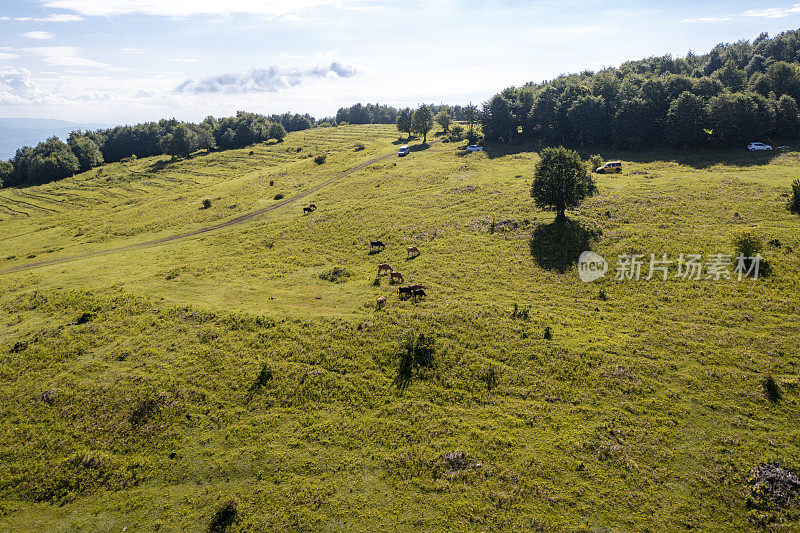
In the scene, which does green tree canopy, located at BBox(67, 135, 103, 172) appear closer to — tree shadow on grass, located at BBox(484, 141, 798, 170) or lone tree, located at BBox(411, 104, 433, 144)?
lone tree, located at BBox(411, 104, 433, 144)

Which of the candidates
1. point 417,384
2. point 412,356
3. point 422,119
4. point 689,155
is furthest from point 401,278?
point 422,119

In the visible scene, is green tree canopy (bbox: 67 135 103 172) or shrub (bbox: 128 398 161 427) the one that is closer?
shrub (bbox: 128 398 161 427)

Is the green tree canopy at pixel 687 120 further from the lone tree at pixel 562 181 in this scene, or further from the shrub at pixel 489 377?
the shrub at pixel 489 377

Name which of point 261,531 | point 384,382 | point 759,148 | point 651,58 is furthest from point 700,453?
point 651,58

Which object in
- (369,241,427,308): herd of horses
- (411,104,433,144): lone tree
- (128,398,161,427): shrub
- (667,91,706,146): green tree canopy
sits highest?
(411,104,433,144): lone tree

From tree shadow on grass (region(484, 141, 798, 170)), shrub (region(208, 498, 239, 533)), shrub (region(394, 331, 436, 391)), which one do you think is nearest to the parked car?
tree shadow on grass (region(484, 141, 798, 170))

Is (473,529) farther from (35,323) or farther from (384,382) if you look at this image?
(35,323)

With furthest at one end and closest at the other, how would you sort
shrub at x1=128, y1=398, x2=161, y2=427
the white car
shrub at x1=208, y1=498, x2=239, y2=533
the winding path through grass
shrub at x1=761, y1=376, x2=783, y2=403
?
the white car < the winding path through grass < shrub at x1=128, y1=398, x2=161, y2=427 < shrub at x1=761, y1=376, x2=783, y2=403 < shrub at x1=208, y1=498, x2=239, y2=533
